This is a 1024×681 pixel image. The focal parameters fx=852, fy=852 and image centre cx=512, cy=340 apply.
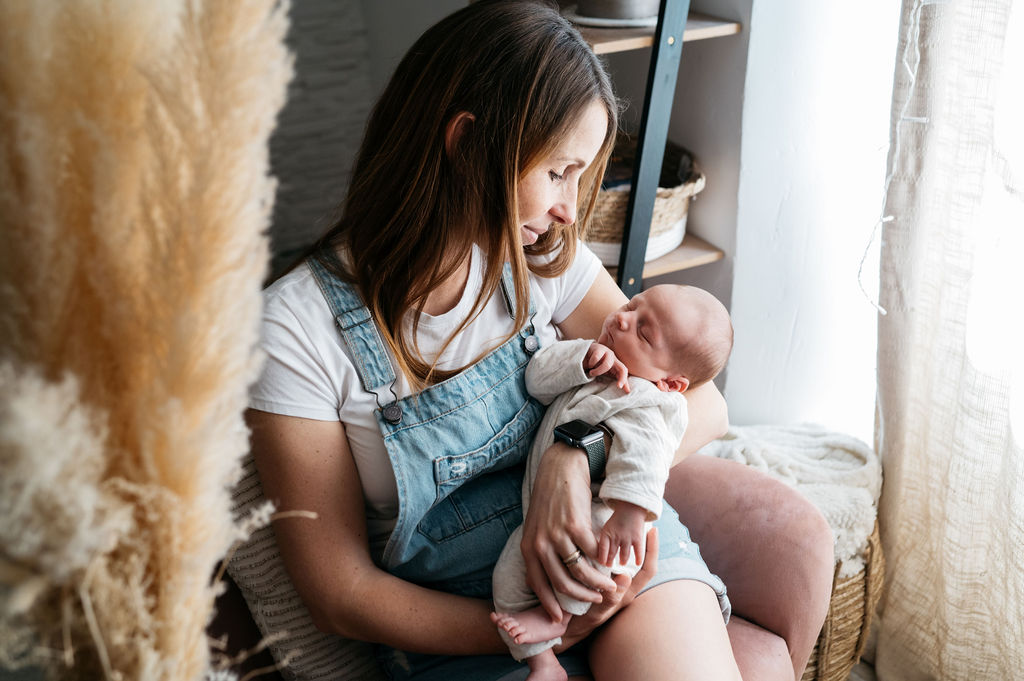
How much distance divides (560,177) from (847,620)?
→ 1194 millimetres

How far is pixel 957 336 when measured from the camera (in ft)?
5.52

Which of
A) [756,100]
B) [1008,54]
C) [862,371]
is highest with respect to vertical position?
[1008,54]

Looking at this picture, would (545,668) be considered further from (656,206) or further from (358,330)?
(656,206)

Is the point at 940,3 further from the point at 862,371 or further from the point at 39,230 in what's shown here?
the point at 39,230

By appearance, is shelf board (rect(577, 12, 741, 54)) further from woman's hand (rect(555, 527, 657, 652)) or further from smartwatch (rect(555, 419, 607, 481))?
woman's hand (rect(555, 527, 657, 652))

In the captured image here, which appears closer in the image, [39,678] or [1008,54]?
[39,678]

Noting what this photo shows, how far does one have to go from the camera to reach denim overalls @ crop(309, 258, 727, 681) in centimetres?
121

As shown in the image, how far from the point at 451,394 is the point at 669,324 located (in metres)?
0.36

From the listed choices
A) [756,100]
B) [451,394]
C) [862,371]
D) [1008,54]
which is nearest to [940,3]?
[1008,54]

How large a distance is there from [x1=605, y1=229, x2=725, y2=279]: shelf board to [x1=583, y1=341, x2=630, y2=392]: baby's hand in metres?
0.69

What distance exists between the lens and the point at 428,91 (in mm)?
1190

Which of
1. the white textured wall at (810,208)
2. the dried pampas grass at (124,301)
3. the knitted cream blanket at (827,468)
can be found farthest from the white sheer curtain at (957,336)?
the dried pampas grass at (124,301)

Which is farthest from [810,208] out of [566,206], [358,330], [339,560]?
[339,560]

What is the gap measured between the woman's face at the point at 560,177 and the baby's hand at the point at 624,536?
429 millimetres
